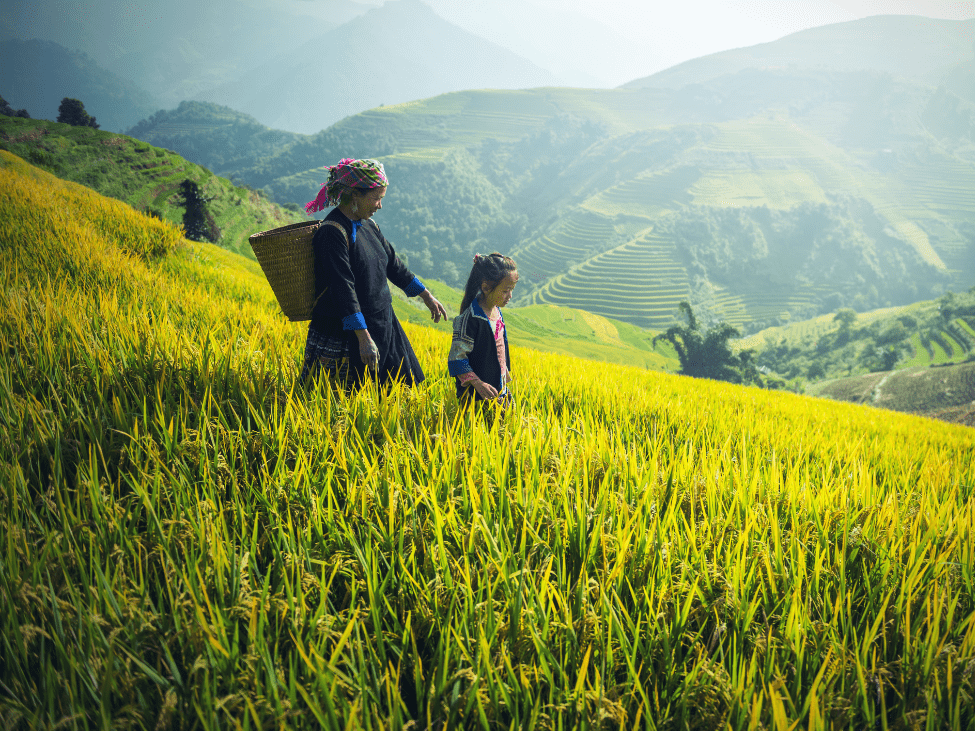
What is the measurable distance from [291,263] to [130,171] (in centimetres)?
6467

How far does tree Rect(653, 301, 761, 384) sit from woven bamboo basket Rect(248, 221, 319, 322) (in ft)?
256

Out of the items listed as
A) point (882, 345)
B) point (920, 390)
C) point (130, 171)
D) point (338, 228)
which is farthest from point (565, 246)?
point (338, 228)

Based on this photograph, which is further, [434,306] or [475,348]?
[434,306]

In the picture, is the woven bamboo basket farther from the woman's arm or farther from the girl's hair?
the girl's hair

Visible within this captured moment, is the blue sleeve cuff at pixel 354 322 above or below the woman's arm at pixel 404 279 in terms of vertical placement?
below

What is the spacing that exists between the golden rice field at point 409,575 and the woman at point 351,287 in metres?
0.43

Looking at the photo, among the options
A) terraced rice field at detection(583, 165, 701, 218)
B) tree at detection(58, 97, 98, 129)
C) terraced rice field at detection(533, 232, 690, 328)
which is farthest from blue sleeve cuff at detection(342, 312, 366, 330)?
terraced rice field at detection(583, 165, 701, 218)

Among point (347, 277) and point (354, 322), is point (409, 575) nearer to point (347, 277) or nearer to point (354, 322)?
point (354, 322)

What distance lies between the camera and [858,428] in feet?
17.9

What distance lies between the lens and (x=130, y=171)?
5047 cm

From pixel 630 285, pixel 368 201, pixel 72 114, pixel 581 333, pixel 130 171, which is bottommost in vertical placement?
pixel 581 333

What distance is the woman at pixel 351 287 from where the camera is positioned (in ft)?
9.07

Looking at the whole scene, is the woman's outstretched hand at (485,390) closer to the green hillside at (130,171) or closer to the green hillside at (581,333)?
the green hillside at (130,171)

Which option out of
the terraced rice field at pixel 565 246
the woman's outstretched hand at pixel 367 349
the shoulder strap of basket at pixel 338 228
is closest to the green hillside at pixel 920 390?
the woman's outstretched hand at pixel 367 349
